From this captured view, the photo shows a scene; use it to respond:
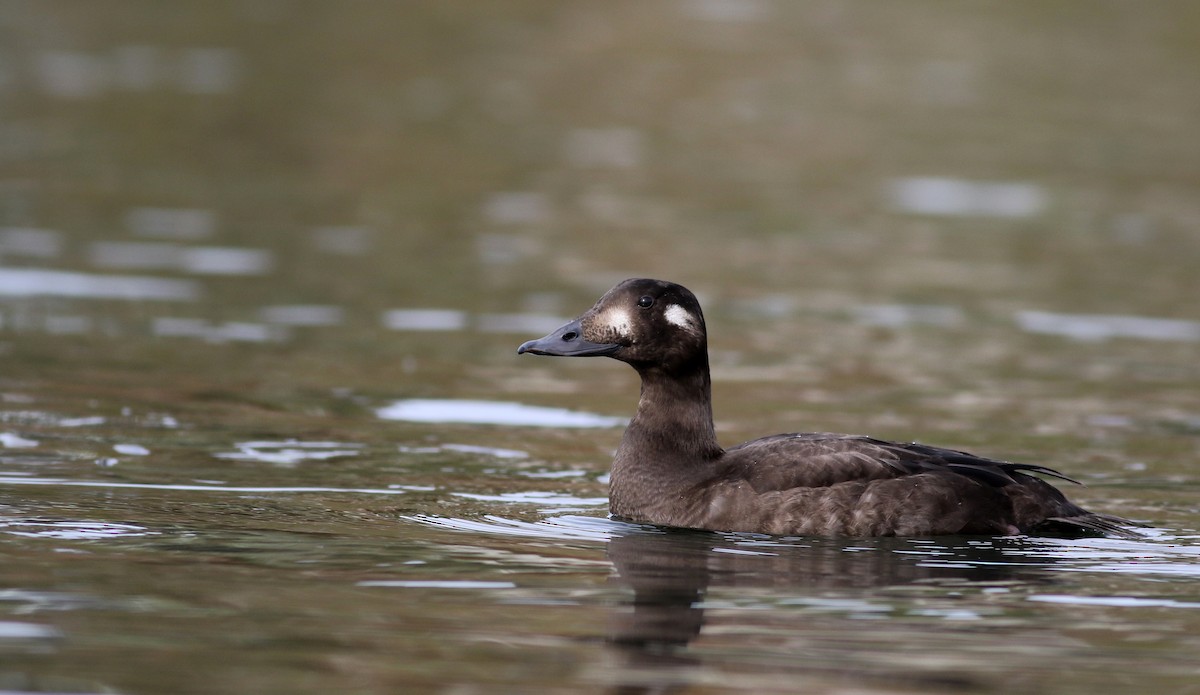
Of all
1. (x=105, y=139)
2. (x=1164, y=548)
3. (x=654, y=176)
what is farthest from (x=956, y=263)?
(x=105, y=139)

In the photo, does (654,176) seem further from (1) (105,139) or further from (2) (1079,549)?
(2) (1079,549)

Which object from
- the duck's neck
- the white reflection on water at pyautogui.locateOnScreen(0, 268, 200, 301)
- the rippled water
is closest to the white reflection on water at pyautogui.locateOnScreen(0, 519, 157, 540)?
the rippled water

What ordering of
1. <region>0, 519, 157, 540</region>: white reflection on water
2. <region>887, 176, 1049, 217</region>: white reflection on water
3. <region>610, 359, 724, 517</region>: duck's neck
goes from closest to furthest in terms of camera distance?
1. <region>0, 519, 157, 540</region>: white reflection on water
2. <region>610, 359, 724, 517</region>: duck's neck
3. <region>887, 176, 1049, 217</region>: white reflection on water

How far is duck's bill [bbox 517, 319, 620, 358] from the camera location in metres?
9.42

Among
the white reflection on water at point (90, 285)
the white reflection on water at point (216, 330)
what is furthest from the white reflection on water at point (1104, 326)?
the white reflection on water at point (90, 285)

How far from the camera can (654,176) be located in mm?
25203

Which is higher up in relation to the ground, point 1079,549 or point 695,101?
point 695,101

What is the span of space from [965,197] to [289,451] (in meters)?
14.4

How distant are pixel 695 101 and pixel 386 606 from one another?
25.8m

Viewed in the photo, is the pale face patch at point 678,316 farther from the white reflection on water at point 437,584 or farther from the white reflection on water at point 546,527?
the white reflection on water at point 437,584

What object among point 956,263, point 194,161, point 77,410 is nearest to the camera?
point 77,410

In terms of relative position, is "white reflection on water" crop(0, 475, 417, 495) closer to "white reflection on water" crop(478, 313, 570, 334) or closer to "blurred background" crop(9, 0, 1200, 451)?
"blurred background" crop(9, 0, 1200, 451)

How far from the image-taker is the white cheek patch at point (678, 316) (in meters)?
9.48

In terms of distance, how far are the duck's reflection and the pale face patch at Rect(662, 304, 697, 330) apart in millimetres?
1103
